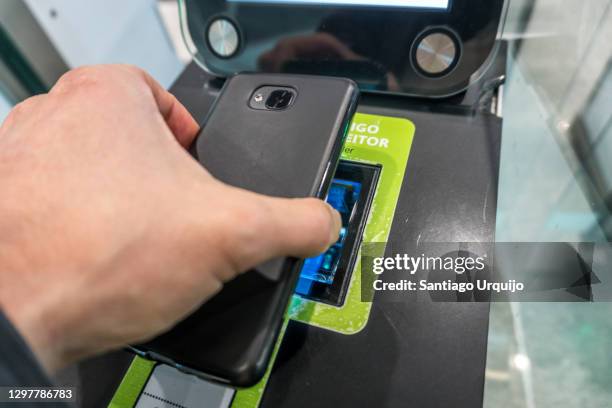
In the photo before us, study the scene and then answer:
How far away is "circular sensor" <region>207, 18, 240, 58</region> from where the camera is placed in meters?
0.58

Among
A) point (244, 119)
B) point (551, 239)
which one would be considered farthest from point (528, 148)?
point (244, 119)

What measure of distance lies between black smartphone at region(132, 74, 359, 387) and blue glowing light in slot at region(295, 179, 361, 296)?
0.24ft

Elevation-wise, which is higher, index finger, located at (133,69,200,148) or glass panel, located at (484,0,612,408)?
index finger, located at (133,69,200,148)

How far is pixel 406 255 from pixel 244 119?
0.21m

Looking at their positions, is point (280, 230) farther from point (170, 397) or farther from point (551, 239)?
point (551, 239)

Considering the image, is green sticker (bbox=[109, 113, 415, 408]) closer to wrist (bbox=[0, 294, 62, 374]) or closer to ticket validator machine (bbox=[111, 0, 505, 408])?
ticket validator machine (bbox=[111, 0, 505, 408])

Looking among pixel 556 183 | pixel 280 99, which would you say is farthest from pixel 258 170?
pixel 556 183

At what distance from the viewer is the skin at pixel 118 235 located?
271 mm

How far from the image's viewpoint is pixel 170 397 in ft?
1.24

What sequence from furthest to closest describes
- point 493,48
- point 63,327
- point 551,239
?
point 551,239 → point 493,48 → point 63,327

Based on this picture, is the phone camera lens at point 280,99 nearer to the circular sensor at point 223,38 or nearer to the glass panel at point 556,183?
the circular sensor at point 223,38

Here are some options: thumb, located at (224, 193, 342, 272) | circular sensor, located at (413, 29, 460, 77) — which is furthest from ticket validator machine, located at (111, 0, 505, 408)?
thumb, located at (224, 193, 342, 272)

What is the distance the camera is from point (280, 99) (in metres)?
0.46

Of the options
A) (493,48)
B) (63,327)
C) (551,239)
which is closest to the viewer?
(63,327)
